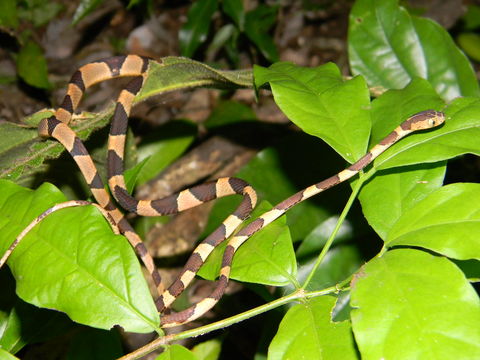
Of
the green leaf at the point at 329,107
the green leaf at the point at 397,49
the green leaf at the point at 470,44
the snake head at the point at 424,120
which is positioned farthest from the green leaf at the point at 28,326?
the green leaf at the point at 470,44

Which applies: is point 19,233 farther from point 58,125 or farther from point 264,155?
point 264,155

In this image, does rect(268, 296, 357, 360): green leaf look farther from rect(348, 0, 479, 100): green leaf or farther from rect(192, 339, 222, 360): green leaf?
rect(348, 0, 479, 100): green leaf

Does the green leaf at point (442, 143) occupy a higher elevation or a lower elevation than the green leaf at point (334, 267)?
higher

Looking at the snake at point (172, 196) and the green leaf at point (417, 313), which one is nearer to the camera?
the green leaf at point (417, 313)

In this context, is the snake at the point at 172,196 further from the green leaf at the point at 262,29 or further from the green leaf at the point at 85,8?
the green leaf at the point at 262,29

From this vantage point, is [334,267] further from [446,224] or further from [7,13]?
[7,13]

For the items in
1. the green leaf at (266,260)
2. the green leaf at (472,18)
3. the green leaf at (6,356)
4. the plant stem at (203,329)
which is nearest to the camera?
the green leaf at (6,356)

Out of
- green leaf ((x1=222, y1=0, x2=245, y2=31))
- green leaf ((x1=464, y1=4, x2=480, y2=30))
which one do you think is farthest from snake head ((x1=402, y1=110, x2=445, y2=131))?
green leaf ((x1=464, y1=4, x2=480, y2=30))
